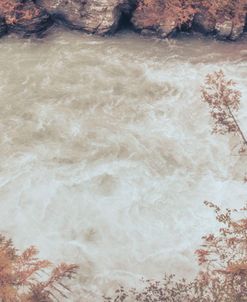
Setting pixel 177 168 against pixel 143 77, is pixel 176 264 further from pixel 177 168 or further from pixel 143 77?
pixel 143 77

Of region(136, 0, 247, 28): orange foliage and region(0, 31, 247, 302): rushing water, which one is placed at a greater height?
region(136, 0, 247, 28): orange foliage

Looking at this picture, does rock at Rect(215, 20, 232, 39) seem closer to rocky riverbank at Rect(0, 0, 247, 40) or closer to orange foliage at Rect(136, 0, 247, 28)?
rocky riverbank at Rect(0, 0, 247, 40)

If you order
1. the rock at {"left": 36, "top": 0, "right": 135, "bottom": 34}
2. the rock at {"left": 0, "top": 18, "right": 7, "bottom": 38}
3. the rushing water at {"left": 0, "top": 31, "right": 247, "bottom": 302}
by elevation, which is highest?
the rock at {"left": 36, "top": 0, "right": 135, "bottom": 34}

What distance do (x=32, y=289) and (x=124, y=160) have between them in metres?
5.13

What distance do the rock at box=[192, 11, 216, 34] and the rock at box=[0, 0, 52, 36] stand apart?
5695 mm

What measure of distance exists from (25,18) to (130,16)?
3.97m

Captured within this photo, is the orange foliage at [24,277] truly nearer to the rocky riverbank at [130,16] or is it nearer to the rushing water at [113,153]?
the rushing water at [113,153]

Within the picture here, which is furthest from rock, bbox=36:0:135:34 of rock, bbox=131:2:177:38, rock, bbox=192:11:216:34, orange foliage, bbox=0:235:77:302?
orange foliage, bbox=0:235:77:302

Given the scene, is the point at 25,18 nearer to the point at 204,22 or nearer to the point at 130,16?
the point at 130,16

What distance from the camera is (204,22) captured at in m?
16.7

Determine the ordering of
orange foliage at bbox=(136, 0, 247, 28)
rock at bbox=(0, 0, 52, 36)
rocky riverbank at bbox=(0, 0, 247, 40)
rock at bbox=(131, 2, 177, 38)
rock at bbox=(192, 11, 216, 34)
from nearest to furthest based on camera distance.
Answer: orange foliage at bbox=(136, 0, 247, 28), rocky riverbank at bbox=(0, 0, 247, 40), rock at bbox=(192, 11, 216, 34), rock at bbox=(131, 2, 177, 38), rock at bbox=(0, 0, 52, 36)

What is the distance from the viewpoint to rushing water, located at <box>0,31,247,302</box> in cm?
1053

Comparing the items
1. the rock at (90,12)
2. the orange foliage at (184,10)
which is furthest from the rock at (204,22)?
the rock at (90,12)

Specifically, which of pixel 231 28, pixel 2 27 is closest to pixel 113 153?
pixel 231 28
